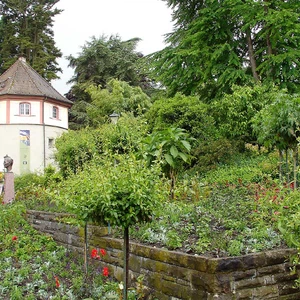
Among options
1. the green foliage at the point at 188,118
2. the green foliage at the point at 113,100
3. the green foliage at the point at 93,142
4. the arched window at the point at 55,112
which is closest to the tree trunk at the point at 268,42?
the green foliage at the point at 188,118

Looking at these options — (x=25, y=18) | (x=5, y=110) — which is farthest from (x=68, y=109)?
(x=25, y=18)

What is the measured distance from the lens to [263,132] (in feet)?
23.7

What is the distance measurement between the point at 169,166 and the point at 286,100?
2424 mm

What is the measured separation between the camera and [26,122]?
26172 mm

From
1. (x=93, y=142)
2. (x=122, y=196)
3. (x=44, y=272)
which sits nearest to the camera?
(x=122, y=196)

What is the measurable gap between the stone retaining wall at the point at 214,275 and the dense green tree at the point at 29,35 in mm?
29548

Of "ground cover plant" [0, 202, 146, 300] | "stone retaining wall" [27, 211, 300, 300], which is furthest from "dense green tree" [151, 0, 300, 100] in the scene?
"stone retaining wall" [27, 211, 300, 300]

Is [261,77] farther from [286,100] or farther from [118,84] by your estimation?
[118,84]

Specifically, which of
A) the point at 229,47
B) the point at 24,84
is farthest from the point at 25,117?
the point at 229,47

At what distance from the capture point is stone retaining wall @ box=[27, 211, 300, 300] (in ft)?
12.5

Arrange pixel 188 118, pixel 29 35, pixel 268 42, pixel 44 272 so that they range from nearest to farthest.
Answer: pixel 44 272
pixel 188 118
pixel 268 42
pixel 29 35

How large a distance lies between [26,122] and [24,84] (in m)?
2.89

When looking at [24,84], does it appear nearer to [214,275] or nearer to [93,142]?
[93,142]

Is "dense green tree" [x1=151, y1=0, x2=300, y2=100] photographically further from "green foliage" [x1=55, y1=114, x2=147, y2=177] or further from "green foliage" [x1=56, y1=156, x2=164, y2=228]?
"green foliage" [x1=56, y1=156, x2=164, y2=228]
